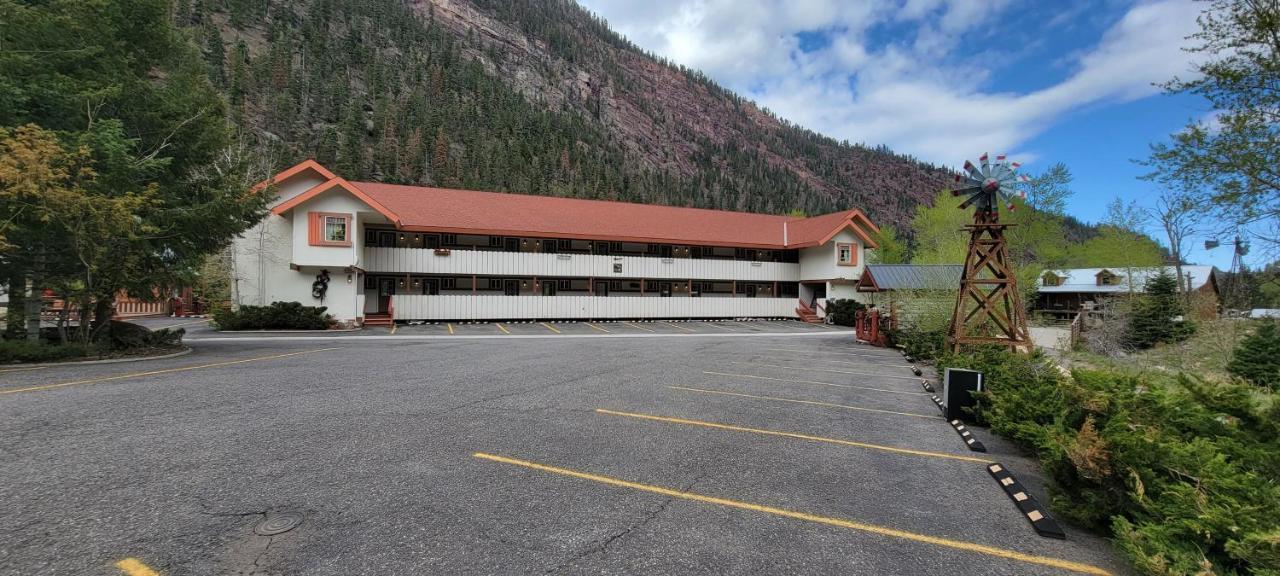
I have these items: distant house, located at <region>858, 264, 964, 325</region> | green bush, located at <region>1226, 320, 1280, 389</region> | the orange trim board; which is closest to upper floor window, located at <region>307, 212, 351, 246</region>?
the orange trim board

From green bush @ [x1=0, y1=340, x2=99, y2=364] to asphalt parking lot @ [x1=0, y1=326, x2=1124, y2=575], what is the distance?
1699 millimetres

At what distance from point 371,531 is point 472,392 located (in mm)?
5312

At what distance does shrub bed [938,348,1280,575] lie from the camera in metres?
3.02

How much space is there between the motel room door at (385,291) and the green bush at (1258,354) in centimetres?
3209

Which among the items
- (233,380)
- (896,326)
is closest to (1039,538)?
(233,380)

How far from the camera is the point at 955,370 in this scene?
8.30 meters

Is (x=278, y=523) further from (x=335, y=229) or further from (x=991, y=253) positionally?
(x=335, y=229)

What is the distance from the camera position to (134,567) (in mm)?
3244

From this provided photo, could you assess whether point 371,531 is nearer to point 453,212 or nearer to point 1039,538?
point 1039,538

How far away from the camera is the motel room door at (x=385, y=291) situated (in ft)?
88.4


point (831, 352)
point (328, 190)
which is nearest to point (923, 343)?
point (831, 352)

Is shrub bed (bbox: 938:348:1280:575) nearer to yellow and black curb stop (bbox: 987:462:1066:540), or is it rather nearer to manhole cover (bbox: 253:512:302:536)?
yellow and black curb stop (bbox: 987:462:1066:540)

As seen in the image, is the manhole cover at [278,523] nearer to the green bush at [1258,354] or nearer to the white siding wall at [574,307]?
the green bush at [1258,354]

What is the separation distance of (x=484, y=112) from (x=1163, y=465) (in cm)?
10815
